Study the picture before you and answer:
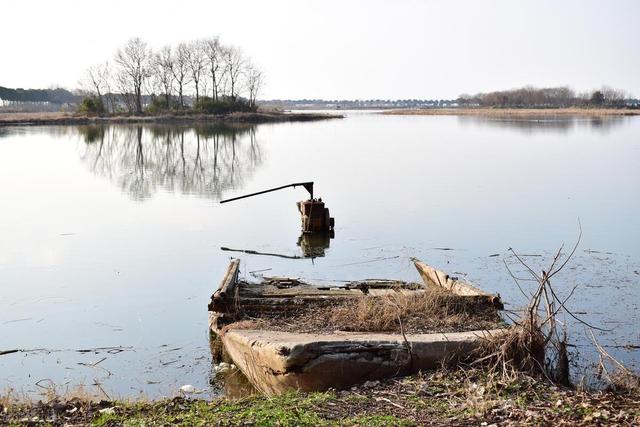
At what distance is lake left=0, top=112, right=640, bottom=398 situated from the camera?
977 cm

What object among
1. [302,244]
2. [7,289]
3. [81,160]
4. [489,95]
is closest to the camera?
[7,289]

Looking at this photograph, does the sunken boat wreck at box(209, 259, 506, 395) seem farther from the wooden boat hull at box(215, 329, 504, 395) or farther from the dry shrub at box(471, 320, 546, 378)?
the dry shrub at box(471, 320, 546, 378)

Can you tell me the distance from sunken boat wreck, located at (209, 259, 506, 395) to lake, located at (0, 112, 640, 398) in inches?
29.3

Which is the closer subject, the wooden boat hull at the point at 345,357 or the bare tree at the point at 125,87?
the wooden boat hull at the point at 345,357

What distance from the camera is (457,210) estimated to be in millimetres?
20859

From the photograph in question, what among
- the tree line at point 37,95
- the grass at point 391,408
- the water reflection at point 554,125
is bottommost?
the grass at point 391,408

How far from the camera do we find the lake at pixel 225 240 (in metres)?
9.77

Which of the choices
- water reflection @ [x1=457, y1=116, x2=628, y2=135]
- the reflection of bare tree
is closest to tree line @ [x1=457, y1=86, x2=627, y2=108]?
water reflection @ [x1=457, y1=116, x2=628, y2=135]

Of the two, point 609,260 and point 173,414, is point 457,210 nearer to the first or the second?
point 609,260

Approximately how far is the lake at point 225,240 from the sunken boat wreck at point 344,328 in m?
0.74

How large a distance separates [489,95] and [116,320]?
16226 centimetres

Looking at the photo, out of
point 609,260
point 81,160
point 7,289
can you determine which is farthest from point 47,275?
point 81,160

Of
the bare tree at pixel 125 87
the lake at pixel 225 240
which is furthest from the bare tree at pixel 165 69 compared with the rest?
the lake at pixel 225 240

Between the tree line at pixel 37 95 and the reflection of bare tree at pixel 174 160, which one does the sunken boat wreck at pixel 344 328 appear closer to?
the reflection of bare tree at pixel 174 160
